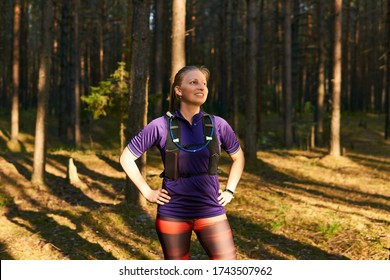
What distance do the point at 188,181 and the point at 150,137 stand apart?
0.43 metres

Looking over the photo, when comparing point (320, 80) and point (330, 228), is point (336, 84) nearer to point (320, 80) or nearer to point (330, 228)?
point (320, 80)

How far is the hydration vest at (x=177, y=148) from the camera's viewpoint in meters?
3.41

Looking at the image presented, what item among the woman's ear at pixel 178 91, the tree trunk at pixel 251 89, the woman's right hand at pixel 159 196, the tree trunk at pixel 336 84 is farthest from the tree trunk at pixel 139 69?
the tree trunk at pixel 336 84

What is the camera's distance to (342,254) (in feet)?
24.5

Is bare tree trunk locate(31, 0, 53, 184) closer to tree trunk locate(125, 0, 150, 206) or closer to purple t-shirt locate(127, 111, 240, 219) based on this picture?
tree trunk locate(125, 0, 150, 206)

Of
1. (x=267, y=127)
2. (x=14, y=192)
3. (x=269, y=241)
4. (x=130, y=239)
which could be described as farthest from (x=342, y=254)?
(x=267, y=127)

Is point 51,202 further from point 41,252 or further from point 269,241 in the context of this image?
point 269,241

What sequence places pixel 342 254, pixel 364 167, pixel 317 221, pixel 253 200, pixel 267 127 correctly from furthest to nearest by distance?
pixel 267 127
pixel 364 167
pixel 253 200
pixel 317 221
pixel 342 254

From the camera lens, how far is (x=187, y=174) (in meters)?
3.42

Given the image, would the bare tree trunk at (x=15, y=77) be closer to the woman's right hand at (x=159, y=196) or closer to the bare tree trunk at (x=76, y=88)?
the bare tree trunk at (x=76, y=88)

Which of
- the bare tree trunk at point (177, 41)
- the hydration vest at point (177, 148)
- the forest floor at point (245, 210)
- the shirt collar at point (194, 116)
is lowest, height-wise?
the forest floor at point (245, 210)

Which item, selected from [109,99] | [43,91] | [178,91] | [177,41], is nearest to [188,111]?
[178,91]
